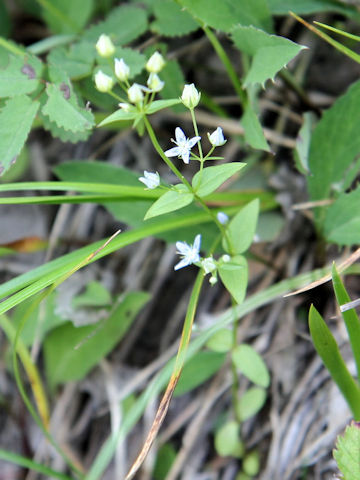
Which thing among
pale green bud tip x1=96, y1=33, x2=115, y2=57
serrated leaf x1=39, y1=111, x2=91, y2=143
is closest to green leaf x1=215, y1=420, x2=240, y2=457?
serrated leaf x1=39, y1=111, x2=91, y2=143

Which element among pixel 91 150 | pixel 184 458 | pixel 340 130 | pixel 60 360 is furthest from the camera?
pixel 91 150

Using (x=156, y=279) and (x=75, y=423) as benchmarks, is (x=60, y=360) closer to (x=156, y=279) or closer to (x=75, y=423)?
(x=75, y=423)

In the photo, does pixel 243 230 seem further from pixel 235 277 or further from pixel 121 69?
pixel 121 69

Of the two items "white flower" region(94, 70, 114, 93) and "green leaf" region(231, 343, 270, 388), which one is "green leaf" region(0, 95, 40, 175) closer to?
"white flower" region(94, 70, 114, 93)

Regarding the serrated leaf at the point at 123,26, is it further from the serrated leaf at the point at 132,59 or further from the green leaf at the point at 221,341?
the green leaf at the point at 221,341

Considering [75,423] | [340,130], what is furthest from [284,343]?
[75,423]

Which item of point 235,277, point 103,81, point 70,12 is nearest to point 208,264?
point 235,277
